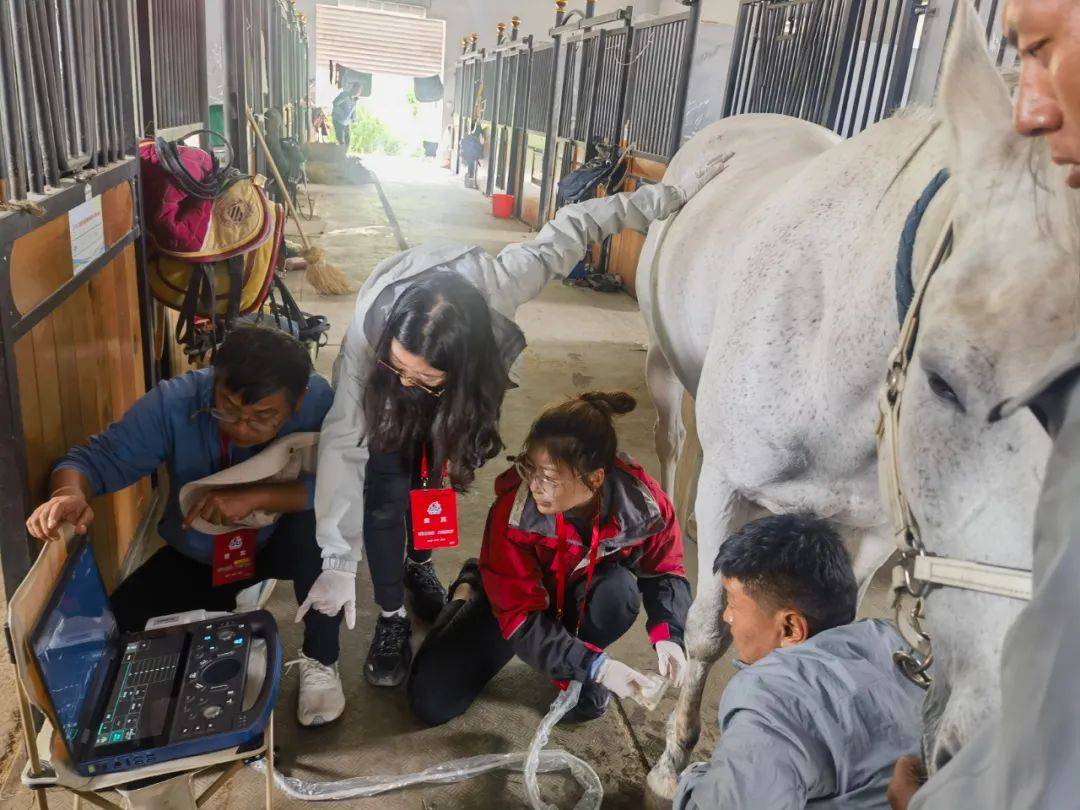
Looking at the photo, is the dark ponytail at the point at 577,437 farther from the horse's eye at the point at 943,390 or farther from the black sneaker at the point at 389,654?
the horse's eye at the point at 943,390

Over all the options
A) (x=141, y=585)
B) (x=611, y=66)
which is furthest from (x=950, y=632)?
(x=611, y=66)

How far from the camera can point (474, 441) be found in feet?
5.65

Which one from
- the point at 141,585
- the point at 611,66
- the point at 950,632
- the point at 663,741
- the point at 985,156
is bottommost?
the point at 663,741

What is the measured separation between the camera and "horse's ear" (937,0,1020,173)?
81 cm

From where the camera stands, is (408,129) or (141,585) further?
(408,129)

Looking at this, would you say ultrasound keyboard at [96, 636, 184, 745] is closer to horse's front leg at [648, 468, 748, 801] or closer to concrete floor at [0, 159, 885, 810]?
concrete floor at [0, 159, 885, 810]

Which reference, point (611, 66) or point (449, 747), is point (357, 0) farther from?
point (449, 747)

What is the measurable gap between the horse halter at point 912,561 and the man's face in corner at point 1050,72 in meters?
0.32

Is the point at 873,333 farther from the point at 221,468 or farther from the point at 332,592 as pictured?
the point at 221,468

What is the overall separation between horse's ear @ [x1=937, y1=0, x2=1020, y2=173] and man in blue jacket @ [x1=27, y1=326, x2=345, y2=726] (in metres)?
1.30

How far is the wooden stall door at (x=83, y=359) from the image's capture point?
1.38 m

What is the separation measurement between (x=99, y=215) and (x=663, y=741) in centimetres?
187

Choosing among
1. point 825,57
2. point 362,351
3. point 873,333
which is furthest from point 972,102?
point 825,57

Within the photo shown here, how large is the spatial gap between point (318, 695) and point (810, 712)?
3.89 ft
